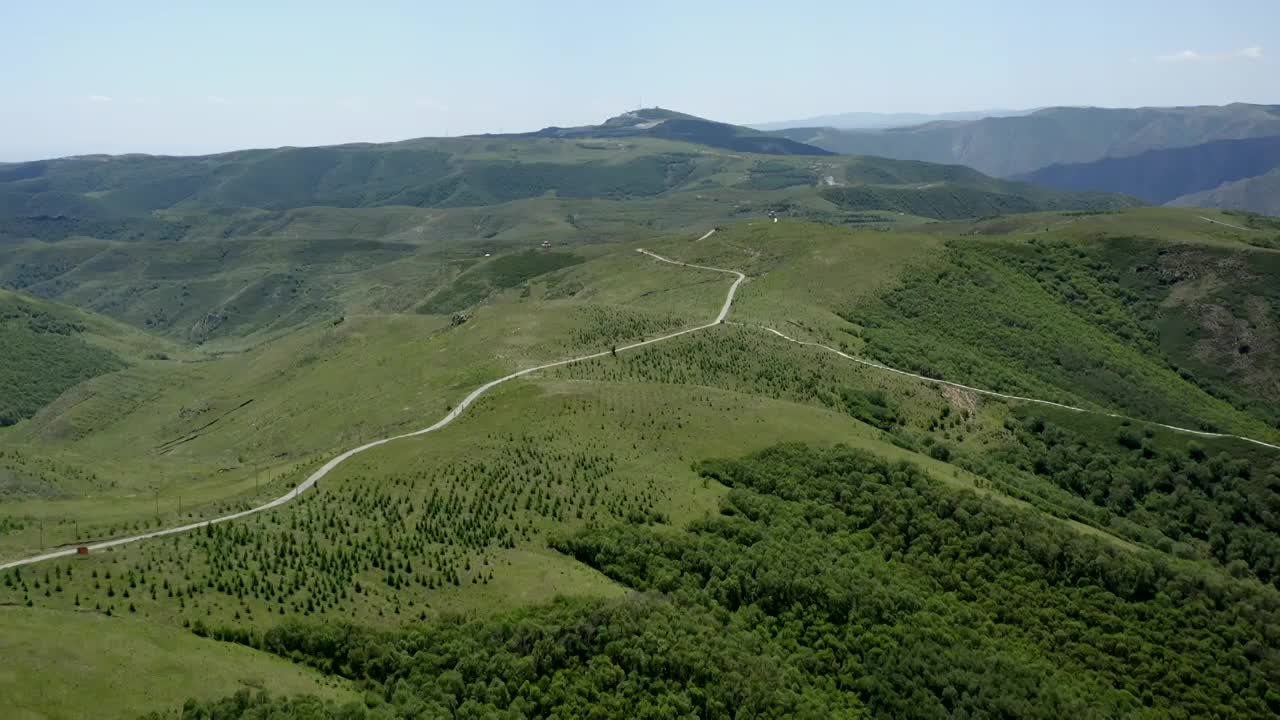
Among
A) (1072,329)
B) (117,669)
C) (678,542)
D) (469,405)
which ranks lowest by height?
(1072,329)

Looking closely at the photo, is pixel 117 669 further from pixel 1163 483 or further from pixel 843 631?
pixel 1163 483

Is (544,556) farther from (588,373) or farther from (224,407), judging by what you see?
(224,407)

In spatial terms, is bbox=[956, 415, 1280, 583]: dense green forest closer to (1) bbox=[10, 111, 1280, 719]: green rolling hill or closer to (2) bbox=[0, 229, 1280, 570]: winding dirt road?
(1) bbox=[10, 111, 1280, 719]: green rolling hill

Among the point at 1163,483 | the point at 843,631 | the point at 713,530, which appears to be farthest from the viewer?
the point at 1163,483

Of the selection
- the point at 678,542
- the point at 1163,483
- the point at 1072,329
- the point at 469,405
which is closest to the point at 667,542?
the point at 678,542

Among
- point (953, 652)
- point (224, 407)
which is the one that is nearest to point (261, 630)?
point (953, 652)

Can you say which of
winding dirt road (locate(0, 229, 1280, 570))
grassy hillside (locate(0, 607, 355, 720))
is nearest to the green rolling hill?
grassy hillside (locate(0, 607, 355, 720))

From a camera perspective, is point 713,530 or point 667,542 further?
point 713,530

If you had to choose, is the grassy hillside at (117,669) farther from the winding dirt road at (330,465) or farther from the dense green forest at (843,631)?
the winding dirt road at (330,465)
